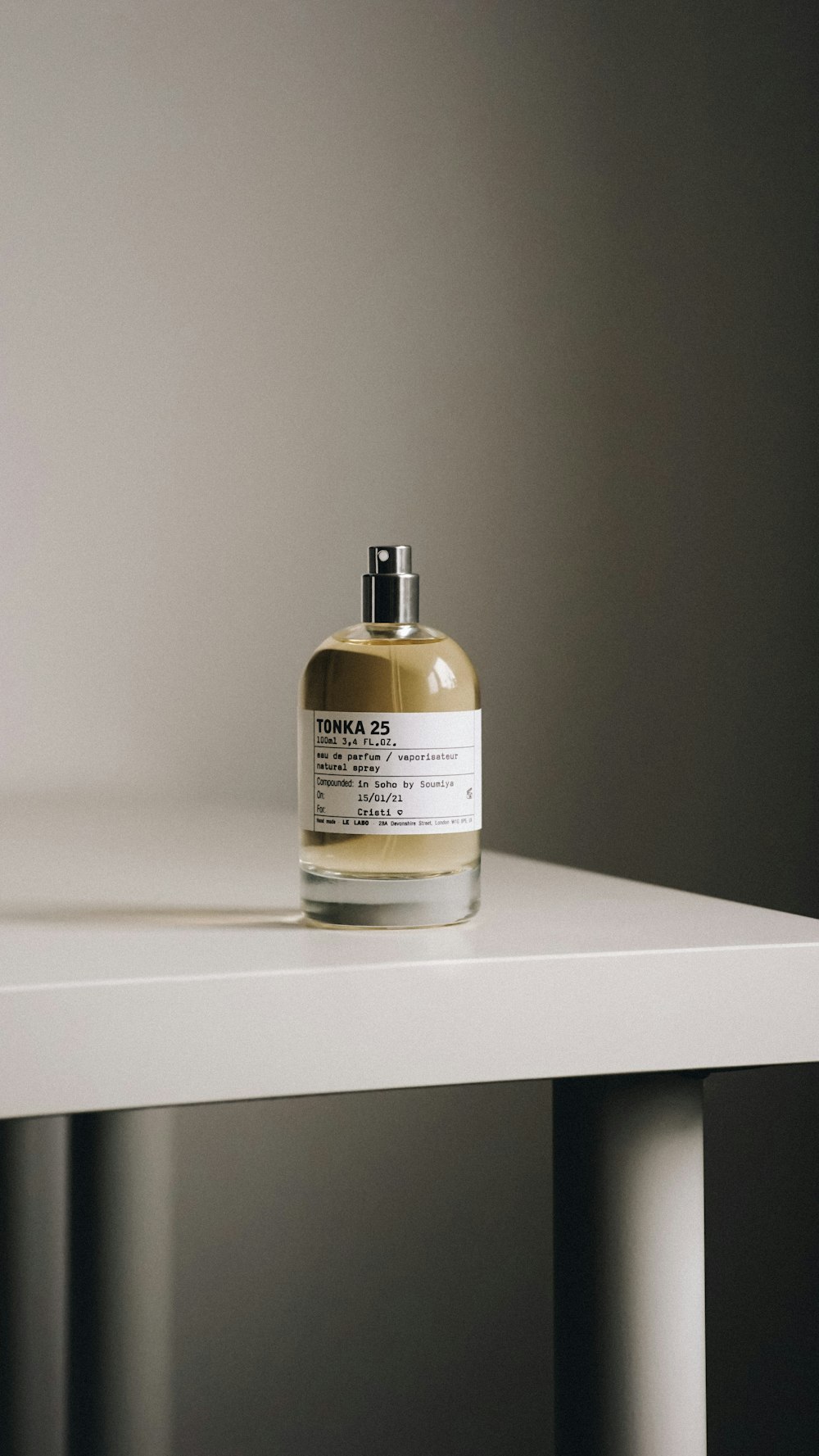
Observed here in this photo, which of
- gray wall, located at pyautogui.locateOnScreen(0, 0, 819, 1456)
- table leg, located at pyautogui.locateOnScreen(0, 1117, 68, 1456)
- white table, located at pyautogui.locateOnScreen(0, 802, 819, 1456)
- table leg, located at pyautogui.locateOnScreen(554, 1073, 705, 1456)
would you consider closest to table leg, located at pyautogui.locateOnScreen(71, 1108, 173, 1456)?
table leg, located at pyautogui.locateOnScreen(0, 1117, 68, 1456)

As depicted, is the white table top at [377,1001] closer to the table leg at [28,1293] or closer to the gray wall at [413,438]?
the table leg at [28,1293]

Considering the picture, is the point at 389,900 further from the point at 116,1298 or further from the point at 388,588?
the point at 116,1298

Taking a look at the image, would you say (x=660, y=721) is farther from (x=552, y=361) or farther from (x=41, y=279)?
(x=41, y=279)

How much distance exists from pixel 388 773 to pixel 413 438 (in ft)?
3.16

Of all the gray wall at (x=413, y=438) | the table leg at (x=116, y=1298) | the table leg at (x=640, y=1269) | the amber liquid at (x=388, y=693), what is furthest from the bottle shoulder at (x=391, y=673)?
the gray wall at (x=413, y=438)

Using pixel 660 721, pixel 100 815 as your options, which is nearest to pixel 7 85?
pixel 100 815

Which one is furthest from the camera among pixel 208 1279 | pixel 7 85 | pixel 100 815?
pixel 208 1279

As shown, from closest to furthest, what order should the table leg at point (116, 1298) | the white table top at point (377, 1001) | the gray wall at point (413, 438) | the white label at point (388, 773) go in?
the white table top at point (377, 1001)
the white label at point (388, 773)
the table leg at point (116, 1298)
the gray wall at point (413, 438)

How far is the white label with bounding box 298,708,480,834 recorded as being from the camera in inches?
20.7

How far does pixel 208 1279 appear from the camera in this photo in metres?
1.42

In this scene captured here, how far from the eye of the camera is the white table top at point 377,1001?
1.39 ft

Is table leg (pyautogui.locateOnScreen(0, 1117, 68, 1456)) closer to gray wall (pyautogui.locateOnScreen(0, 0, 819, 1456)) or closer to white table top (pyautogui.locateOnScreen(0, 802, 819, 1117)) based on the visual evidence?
gray wall (pyautogui.locateOnScreen(0, 0, 819, 1456))

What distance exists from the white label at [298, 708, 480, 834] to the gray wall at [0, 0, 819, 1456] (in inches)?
34.3

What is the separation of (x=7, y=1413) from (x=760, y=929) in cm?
86
